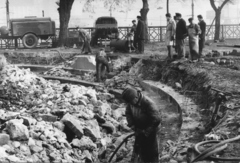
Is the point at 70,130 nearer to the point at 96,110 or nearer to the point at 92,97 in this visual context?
the point at 96,110

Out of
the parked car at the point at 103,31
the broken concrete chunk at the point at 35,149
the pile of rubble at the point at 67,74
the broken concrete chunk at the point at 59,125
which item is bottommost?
the broken concrete chunk at the point at 35,149

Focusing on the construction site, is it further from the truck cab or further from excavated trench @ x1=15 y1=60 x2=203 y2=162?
the truck cab

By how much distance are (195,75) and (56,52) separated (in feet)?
34.1

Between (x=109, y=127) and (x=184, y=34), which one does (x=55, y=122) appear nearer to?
(x=109, y=127)

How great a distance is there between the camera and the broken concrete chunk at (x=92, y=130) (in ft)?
27.0

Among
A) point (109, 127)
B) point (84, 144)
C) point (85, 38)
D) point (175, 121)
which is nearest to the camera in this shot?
point (84, 144)

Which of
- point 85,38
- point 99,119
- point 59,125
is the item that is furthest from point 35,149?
point 85,38

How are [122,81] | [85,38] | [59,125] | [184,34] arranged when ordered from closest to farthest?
[59,125]
[184,34]
[122,81]
[85,38]

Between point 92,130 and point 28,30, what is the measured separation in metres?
15.9

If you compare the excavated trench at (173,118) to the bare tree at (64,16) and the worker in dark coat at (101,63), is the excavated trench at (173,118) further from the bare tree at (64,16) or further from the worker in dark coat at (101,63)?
the bare tree at (64,16)

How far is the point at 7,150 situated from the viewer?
6273 mm

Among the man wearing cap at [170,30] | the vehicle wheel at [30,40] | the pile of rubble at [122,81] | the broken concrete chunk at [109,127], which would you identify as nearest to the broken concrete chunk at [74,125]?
the broken concrete chunk at [109,127]

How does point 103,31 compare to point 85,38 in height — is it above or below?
above

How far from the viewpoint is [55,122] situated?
817 centimetres
